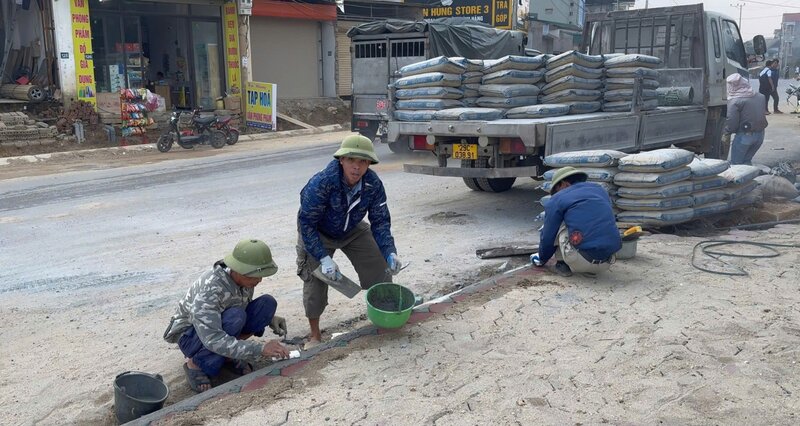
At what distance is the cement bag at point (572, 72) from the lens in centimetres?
830

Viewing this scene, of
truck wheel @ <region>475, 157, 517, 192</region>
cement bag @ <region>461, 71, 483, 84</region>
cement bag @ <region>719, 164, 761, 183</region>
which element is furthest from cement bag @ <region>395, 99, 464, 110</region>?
cement bag @ <region>719, 164, 761, 183</region>

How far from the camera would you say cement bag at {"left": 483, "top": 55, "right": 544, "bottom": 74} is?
8.19 m

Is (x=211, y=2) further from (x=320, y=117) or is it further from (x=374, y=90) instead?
(x=374, y=90)

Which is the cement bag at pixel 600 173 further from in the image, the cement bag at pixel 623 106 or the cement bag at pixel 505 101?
the cement bag at pixel 623 106

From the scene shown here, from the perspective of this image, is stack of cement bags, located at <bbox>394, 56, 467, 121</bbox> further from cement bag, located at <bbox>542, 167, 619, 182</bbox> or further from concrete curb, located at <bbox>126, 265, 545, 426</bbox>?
concrete curb, located at <bbox>126, 265, 545, 426</bbox>

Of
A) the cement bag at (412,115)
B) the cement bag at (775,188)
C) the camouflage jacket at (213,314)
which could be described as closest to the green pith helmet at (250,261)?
the camouflage jacket at (213,314)

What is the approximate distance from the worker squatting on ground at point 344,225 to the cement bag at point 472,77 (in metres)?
4.03

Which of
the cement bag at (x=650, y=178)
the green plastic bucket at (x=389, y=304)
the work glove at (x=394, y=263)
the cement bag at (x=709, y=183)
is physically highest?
the cement bag at (x=650, y=178)

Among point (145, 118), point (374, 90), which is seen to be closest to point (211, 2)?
point (145, 118)

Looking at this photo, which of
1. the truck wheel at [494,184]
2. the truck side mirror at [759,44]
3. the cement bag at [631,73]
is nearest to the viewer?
the cement bag at [631,73]

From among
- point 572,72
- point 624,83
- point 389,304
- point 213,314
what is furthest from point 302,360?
point 624,83

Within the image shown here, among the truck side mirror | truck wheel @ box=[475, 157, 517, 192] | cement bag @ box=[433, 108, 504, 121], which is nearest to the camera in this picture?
cement bag @ box=[433, 108, 504, 121]

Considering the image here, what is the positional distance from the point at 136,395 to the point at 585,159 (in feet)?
16.0

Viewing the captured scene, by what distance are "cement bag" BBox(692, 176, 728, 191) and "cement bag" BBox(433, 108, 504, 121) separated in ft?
7.12
